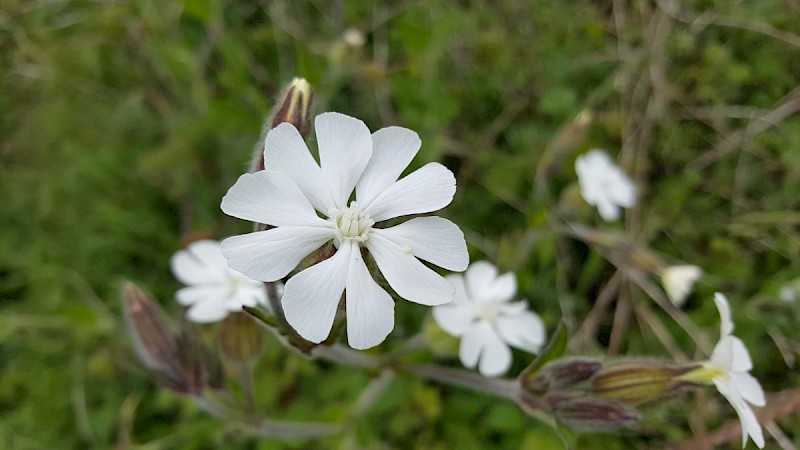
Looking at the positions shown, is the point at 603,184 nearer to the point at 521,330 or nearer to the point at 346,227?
the point at 521,330

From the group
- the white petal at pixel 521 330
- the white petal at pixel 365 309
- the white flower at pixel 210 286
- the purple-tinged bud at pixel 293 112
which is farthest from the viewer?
the white petal at pixel 521 330

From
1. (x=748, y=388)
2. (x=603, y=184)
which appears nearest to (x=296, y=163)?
(x=748, y=388)

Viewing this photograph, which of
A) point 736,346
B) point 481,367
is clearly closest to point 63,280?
point 481,367

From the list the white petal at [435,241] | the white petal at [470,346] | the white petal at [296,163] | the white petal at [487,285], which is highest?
the white petal at [296,163]

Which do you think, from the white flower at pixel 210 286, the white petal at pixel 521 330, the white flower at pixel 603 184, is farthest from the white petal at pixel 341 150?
the white flower at pixel 603 184

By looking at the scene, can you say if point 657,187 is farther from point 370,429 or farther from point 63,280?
point 63,280

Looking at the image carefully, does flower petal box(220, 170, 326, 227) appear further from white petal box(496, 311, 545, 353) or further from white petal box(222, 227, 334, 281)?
white petal box(496, 311, 545, 353)

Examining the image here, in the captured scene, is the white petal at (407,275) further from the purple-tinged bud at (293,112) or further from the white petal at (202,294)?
the white petal at (202,294)
